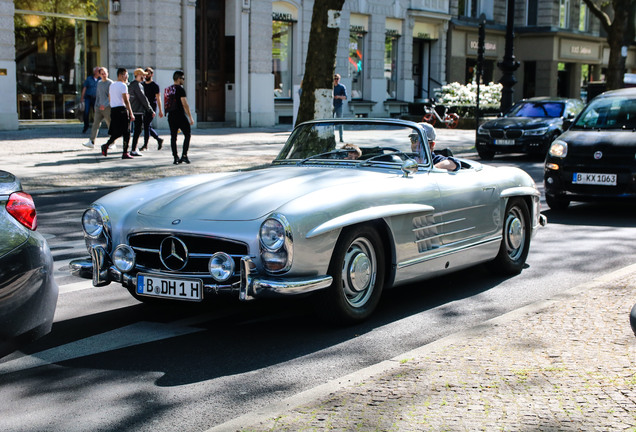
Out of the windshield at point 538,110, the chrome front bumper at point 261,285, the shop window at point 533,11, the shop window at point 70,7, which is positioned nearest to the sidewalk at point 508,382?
the chrome front bumper at point 261,285

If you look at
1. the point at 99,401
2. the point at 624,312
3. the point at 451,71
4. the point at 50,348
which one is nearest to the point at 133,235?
the point at 50,348

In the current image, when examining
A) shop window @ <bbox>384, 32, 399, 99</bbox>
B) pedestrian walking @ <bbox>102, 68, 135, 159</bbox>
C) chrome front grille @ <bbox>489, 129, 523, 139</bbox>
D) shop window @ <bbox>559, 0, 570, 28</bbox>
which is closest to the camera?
pedestrian walking @ <bbox>102, 68, 135, 159</bbox>

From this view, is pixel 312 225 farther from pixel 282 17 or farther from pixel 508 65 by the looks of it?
pixel 282 17

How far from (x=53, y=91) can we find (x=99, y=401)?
23.0 m

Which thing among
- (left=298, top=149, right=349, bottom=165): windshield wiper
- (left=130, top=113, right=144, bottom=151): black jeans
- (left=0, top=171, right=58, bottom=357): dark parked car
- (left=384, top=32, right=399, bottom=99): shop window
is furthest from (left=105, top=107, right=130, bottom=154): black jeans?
(left=384, top=32, right=399, bottom=99): shop window

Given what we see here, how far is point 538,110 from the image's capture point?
21.8 meters

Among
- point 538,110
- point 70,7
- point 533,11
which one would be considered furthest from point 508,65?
point 533,11

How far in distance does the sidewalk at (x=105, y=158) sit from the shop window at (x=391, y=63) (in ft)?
40.1

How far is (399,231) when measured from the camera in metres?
6.17

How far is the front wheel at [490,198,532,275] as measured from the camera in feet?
25.2

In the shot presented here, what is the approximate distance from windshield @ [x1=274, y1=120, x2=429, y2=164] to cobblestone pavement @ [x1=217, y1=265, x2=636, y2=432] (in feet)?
5.59

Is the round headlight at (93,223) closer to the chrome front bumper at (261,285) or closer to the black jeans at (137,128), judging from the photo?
the chrome front bumper at (261,285)

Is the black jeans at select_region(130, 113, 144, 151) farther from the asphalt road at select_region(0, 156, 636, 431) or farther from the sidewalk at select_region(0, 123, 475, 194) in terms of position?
the asphalt road at select_region(0, 156, 636, 431)

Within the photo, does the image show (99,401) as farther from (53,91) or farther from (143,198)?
(53,91)
